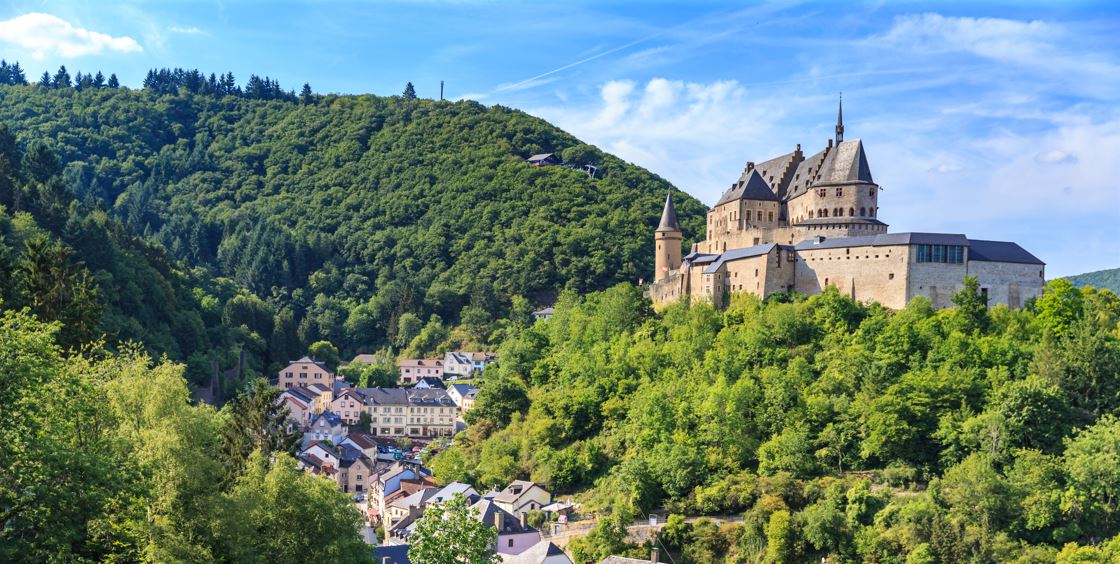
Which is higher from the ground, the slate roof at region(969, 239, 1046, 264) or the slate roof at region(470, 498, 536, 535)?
the slate roof at region(969, 239, 1046, 264)

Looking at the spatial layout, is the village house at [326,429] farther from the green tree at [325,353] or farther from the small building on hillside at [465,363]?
the green tree at [325,353]

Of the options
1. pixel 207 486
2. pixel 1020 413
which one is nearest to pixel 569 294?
pixel 1020 413

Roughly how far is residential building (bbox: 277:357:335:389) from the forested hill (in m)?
4.32

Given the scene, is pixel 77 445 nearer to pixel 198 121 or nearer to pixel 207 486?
pixel 207 486

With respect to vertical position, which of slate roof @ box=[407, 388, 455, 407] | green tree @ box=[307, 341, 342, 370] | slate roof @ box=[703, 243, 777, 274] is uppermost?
slate roof @ box=[703, 243, 777, 274]

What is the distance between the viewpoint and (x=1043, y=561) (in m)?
45.9

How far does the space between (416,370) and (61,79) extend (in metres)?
118

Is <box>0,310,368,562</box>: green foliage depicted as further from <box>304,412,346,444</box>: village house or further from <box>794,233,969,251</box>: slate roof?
Answer: <box>304,412,346,444</box>: village house

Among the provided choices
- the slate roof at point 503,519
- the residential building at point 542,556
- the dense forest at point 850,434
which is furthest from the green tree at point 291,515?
the slate roof at point 503,519

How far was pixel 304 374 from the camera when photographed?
339ft

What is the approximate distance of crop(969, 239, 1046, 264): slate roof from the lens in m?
61.6

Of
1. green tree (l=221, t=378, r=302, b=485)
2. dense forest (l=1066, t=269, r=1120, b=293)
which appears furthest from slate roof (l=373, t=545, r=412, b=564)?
dense forest (l=1066, t=269, r=1120, b=293)

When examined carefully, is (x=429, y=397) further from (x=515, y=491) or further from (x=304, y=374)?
(x=515, y=491)

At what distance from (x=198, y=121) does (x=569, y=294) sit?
4700 inches
